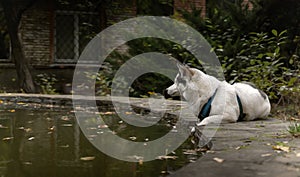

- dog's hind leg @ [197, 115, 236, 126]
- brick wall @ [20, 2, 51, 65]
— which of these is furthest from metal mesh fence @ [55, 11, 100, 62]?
dog's hind leg @ [197, 115, 236, 126]

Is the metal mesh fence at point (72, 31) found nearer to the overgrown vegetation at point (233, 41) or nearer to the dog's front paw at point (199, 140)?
the overgrown vegetation at point (233, 41)

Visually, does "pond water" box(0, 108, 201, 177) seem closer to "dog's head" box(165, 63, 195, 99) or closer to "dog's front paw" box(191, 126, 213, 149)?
"dog's front paw" box(191, 126, 213, 149)

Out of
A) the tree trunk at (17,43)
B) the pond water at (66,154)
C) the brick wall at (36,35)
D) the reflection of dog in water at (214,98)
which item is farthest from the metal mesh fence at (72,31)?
the reflection of dog in water at (214,98)

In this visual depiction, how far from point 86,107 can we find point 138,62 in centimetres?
138

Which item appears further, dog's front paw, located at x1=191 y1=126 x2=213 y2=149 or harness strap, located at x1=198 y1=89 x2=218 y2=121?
harness strap, located at x1=198 y1=89 x2=218 y2=121

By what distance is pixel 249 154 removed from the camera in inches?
110

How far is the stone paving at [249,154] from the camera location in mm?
2332

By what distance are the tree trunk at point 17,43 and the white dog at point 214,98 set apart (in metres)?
6.50

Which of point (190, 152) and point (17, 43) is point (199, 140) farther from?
point (17, 43)

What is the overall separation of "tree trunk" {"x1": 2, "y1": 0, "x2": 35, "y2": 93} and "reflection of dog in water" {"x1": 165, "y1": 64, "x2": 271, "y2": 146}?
6486 millimetres

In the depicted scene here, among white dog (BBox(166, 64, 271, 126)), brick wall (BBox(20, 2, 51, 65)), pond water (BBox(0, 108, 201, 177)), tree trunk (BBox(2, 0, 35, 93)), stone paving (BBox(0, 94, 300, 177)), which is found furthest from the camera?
brick wall (BBox(20, 2, 51, 65))

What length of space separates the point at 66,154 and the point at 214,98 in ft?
5.81

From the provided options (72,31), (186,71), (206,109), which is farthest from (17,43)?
(206,109)

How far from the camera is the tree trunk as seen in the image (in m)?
10.2
